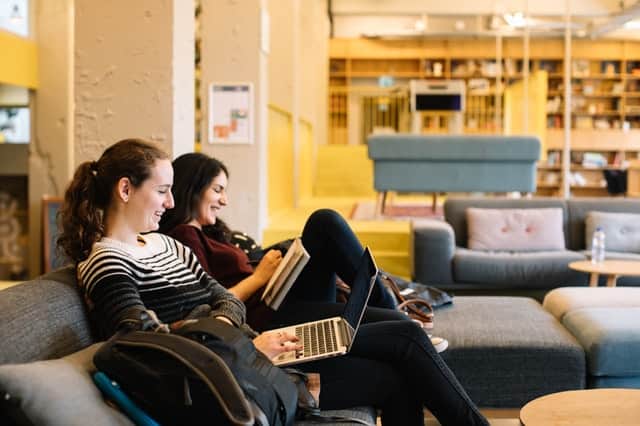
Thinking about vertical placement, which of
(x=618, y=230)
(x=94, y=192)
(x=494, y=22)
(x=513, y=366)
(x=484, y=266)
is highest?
(x=494, y=22)

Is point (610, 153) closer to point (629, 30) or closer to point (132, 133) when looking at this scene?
point (629, 30)

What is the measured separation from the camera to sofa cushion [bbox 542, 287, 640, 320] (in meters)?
4.10

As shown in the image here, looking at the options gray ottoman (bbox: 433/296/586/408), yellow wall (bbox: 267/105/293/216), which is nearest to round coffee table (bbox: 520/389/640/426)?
gray ottoman (bbox: 433/296/586/408)

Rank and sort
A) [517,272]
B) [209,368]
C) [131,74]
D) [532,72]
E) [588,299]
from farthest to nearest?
[532,72] < [517,272] < [588,299] < [131,74] < [209,368]

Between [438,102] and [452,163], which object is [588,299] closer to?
[452,163]

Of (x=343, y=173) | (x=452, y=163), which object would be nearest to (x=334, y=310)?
(x=452, y=163)

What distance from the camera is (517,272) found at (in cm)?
616

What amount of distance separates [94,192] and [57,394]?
0.81 m

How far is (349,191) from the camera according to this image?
13.8 m

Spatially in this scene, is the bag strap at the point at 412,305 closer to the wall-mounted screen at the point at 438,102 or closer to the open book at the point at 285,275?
the open book at the point at 285,275

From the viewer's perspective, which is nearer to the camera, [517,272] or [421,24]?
[517,272]

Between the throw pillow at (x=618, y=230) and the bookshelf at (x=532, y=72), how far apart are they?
30.5 feet

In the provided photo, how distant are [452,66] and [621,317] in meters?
14.1

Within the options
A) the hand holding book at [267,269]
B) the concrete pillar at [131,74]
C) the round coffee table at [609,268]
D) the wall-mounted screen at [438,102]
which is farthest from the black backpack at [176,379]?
the wall-mounted screen at [438,102]
